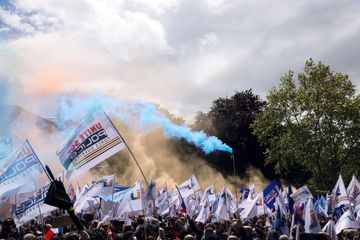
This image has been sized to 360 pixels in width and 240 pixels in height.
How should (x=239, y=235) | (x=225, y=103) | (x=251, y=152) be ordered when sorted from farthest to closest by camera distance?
1. (x=225, y=103)
2. (x=251, y=152)
3. (x=239, y=235)

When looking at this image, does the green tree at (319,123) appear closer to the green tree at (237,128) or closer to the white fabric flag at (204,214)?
the green tree at (237,128)

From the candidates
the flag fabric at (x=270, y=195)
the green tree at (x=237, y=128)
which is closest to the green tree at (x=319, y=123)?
the green tree at (x=237, y=128)

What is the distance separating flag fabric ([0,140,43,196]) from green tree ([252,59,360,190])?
40.4 metres

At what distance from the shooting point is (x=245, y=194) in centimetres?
2872

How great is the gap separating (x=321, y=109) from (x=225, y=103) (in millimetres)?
16502

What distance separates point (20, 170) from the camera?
11773 mm

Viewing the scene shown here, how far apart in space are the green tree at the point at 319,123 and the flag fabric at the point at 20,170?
40.4 meters

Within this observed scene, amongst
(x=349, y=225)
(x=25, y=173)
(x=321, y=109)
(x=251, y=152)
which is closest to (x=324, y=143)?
(x=321, y=109)

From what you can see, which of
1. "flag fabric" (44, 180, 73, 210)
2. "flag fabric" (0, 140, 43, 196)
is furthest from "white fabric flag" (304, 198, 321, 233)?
"flag fabric" (0, 140, 43, 196)

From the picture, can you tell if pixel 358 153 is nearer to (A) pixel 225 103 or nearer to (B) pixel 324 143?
(B) pixel 324 143

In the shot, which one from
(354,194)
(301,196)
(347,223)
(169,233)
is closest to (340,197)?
(354,194)

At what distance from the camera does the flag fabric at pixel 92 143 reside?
449 inches

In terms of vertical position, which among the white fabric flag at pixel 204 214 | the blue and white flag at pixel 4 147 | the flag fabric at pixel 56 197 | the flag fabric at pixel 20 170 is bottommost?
the white fabric flag at pixel 204 214

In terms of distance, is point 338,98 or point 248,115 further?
point 248,115
